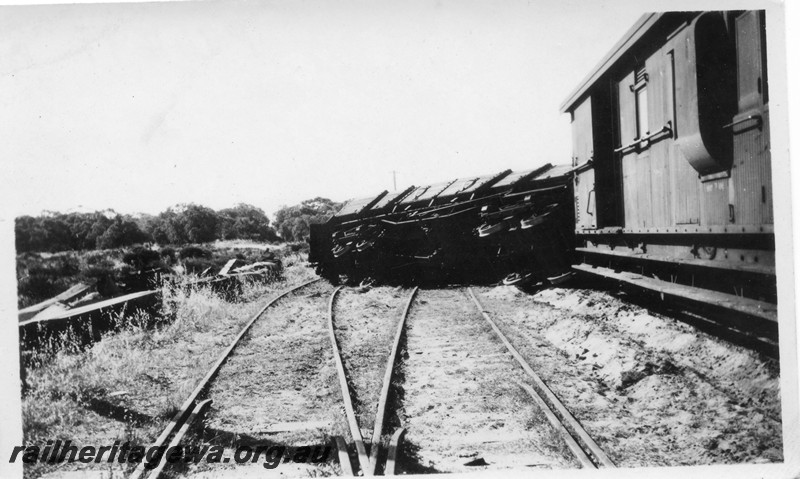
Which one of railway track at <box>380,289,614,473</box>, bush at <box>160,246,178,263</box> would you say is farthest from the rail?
bush at <box>160,246,178,263</box>

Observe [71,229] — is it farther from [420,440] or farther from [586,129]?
[586,129]

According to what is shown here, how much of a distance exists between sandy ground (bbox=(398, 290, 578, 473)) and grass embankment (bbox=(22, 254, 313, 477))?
2.09 meters

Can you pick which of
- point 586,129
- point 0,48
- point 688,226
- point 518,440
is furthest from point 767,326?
point 0,48

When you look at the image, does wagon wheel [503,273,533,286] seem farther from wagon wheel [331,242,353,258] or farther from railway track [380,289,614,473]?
wagon wheel [331,242,353,258]

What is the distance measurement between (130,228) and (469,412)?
528 centimetres

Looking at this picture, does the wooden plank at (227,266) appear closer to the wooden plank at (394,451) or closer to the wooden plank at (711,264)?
the wooden plank at (394,451)

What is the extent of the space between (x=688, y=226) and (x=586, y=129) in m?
2.94

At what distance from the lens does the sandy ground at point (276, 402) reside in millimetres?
3143

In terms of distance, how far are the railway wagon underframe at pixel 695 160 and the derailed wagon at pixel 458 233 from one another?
1.72 metres

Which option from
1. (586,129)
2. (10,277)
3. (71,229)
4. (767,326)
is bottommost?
(767,326)

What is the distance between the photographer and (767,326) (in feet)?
10.2

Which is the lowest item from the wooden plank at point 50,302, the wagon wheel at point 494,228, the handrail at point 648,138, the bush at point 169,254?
the wooden plank at point 50,302

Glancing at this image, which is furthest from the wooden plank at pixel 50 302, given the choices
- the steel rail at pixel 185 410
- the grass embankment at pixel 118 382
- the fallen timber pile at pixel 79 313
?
the steel rail at pixel 185 410

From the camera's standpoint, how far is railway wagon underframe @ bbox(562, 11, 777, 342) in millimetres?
3061
